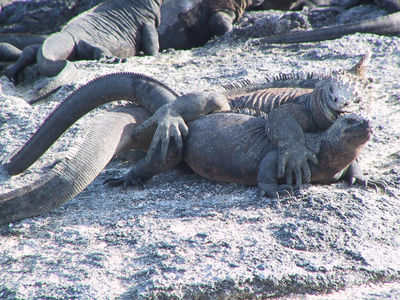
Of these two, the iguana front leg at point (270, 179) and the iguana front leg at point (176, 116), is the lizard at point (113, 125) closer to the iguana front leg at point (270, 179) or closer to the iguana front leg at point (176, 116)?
the iguana front leg at point (176, 116)

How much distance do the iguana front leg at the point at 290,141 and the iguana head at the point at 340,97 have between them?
0.52ft

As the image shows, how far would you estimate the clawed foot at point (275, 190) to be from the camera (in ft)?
11.3

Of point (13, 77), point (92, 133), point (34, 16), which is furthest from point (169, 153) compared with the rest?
point (34, 16)

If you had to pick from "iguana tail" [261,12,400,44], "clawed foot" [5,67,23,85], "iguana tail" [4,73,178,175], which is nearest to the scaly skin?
"iguana tail" [4,73,178,175]

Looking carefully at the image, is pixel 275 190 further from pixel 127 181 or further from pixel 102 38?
pixel 102 38

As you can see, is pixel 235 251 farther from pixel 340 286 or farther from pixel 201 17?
pixel 201 17

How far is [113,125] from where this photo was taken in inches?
162

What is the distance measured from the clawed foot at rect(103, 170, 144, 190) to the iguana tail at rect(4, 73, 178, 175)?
582 mm

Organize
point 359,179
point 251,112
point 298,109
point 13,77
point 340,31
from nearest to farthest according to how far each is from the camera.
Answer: point 359,179, point 298,109, point 251,112, point 340,31, point 13,77

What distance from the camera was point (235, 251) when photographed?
2.84m

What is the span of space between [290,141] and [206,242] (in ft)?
→ 3.28

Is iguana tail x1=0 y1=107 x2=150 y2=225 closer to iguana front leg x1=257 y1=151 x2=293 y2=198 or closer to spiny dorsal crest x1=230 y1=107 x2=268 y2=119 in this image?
spiny dorsal crest x1=230 y1=107 x2=268 y2=119

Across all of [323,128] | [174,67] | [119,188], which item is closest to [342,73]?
[323,128]

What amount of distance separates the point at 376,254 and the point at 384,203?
611mm
